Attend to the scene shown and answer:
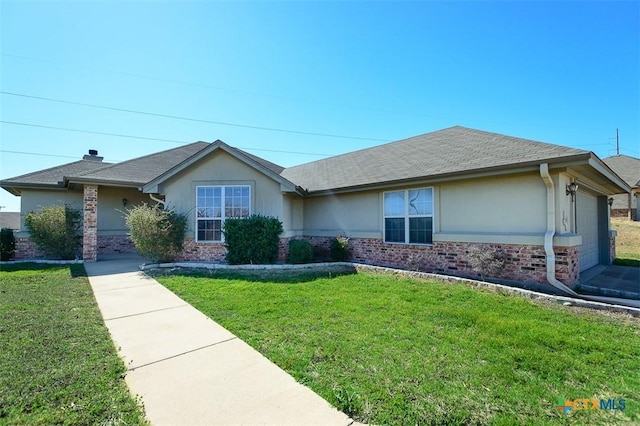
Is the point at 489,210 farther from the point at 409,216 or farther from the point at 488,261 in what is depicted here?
the point at 409,216

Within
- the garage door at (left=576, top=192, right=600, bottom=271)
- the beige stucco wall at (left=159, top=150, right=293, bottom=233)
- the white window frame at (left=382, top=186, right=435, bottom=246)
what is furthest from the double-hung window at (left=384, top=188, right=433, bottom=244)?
the garage door at (left=576, top=192, right=600, bottom=271)

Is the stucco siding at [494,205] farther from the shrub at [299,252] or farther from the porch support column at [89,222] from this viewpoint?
the porch support column at [89,222]

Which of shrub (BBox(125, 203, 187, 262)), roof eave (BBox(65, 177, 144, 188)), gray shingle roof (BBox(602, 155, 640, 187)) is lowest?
shrub (BBox(125, 203, 187, 262))

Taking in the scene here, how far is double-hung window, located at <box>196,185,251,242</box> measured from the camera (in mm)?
→ 11430

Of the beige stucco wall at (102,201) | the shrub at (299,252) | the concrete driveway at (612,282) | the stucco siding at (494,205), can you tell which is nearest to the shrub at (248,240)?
the shrub at (299,252)

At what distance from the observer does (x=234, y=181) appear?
11391 mm

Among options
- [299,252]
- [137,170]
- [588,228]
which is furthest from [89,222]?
[588,228]

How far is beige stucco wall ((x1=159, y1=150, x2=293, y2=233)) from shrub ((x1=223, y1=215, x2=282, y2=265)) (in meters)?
0.97

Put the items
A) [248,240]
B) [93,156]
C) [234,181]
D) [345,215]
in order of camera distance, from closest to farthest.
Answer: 1. [248,240]
2. [234,181]
3. [345,215]
4. [93,156]

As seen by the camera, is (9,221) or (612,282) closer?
(612,282)

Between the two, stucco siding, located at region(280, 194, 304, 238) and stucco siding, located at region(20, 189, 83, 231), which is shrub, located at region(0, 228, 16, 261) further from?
stucco siding, located at region(280, 194, 304, 238)

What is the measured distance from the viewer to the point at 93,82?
16.6 meters

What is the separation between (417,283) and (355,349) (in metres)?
4.11

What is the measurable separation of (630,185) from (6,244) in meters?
37.0
